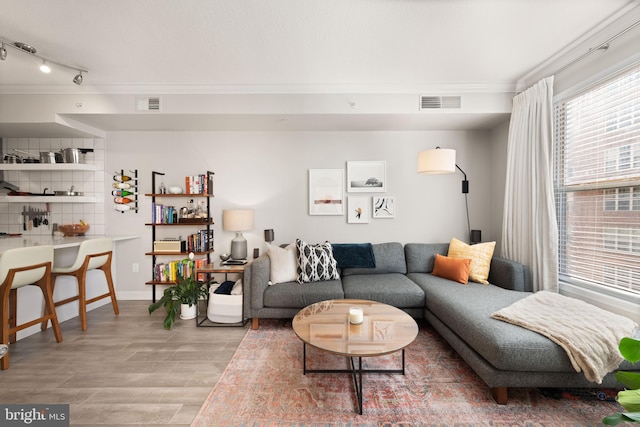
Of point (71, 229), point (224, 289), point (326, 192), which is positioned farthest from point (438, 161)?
point (71, 229)

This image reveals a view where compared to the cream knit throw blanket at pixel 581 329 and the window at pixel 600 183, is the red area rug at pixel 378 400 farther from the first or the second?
the window at pixel 600 183

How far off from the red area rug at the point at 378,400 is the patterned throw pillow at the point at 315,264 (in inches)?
35.3

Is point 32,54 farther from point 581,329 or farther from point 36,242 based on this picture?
point 581,329

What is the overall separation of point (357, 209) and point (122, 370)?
2.85m

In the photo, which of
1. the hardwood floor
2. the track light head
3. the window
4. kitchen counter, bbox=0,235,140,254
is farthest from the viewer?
kitchen counter, bbox=0,235,140,254

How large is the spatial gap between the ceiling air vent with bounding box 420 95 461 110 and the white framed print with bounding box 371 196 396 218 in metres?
1.21

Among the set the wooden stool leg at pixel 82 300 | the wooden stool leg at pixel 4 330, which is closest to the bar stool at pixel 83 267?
the wooden stool leg at pixel 82 300

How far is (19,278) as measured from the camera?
2098mm

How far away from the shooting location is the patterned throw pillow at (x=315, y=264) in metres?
2.89

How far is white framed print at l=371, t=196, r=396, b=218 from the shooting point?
11.7 ft

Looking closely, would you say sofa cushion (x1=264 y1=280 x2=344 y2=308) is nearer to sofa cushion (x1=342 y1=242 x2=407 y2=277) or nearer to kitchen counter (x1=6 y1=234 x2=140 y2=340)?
sofa cushion (x1=342 y1=242 x2=407 y2=277)

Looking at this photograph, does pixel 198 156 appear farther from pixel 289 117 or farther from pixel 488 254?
pixel 488 254

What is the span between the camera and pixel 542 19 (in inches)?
76.9

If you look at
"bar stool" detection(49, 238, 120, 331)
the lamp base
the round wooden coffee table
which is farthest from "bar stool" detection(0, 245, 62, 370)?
the round wooden coffee table
